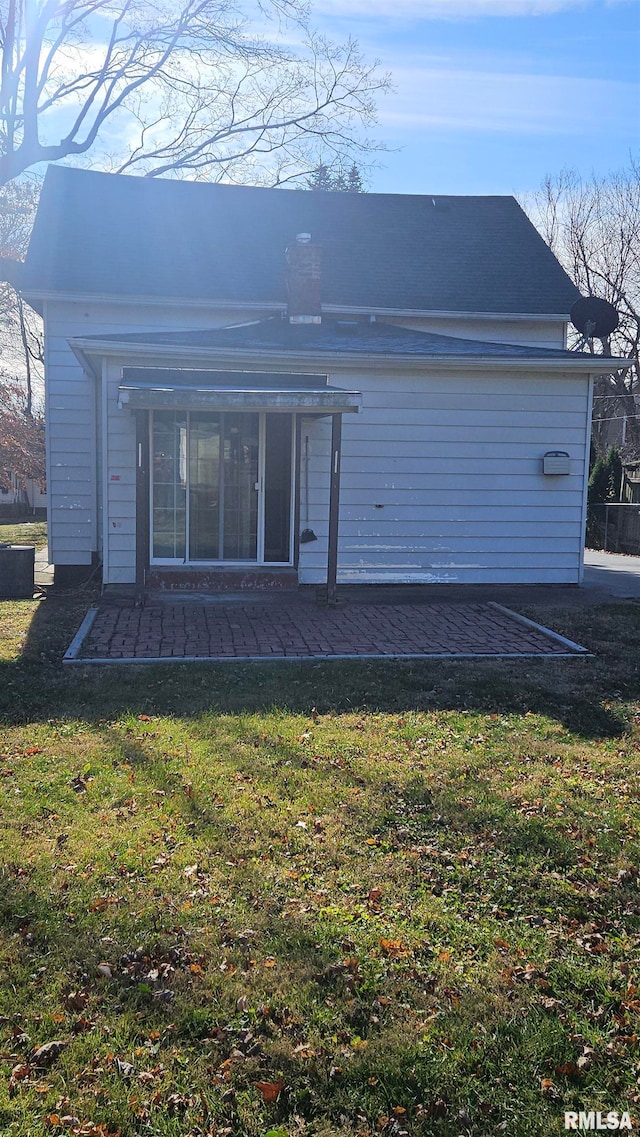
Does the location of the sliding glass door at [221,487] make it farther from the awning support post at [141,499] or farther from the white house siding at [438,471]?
the awning support post at [141,499]

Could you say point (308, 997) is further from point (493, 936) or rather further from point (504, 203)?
point (504, 203)

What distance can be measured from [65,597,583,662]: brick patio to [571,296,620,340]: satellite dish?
5.80m

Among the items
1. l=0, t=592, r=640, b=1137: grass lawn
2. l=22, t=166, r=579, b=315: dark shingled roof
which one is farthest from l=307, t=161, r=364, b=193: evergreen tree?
l=0, t=592, r=640, b=1137: grass lawn

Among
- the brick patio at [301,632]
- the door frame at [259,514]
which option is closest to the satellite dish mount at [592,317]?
the door frame at [259,514]

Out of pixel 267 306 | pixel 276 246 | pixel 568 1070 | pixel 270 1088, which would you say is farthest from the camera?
pixel 276 246

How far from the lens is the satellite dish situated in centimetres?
1391

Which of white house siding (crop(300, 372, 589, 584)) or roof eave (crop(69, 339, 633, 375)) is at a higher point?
roof eave (crop(69, 339, 633, 375))

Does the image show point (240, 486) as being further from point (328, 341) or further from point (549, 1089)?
point (549, 1089)

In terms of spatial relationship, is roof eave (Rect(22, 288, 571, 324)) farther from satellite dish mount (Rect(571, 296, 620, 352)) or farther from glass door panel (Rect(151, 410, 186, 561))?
glass door panel (Rect(151, 410, 186, 561))

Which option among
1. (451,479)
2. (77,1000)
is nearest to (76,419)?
(451,479)

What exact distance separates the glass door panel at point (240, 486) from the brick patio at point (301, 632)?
0.92m

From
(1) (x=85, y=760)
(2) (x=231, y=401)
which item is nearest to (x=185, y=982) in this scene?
(1) (x=85, y=760)

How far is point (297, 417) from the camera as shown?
11633 mm

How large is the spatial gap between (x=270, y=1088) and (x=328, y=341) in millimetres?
10406
